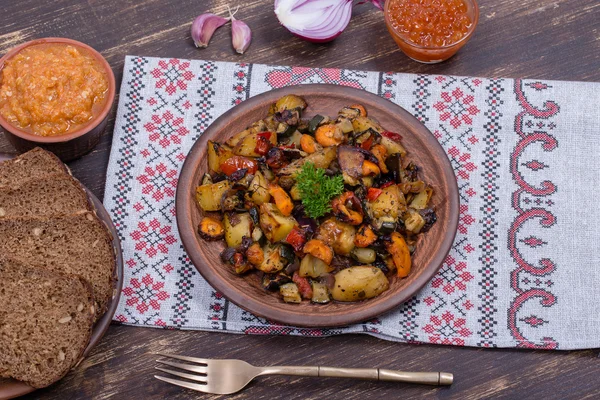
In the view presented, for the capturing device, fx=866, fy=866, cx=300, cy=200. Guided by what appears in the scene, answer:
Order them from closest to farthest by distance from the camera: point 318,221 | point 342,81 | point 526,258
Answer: point 318,221 → point 526,258 → point 342,81

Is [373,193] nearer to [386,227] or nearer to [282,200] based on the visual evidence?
[386,227]

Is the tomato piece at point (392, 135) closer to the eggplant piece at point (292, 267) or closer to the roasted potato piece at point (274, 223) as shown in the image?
the roasted potato piece at point (274, 223)

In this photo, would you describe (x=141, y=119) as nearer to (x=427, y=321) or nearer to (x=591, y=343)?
(x=427, y=321)

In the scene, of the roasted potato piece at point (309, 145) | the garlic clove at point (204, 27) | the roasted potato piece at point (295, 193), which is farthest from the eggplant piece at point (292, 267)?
the garlic clove at point (204, 27)

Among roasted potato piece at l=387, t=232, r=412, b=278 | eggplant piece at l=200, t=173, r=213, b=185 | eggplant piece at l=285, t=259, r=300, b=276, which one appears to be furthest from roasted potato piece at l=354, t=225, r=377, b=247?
eggplant piece at l=200, t=173, r=213, b=185

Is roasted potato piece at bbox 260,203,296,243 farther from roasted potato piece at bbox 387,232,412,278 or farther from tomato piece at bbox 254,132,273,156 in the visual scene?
roasted potato piece at bbox 387,232,412,278

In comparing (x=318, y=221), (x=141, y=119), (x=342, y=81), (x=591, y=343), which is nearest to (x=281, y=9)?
(x=342, y=81)
